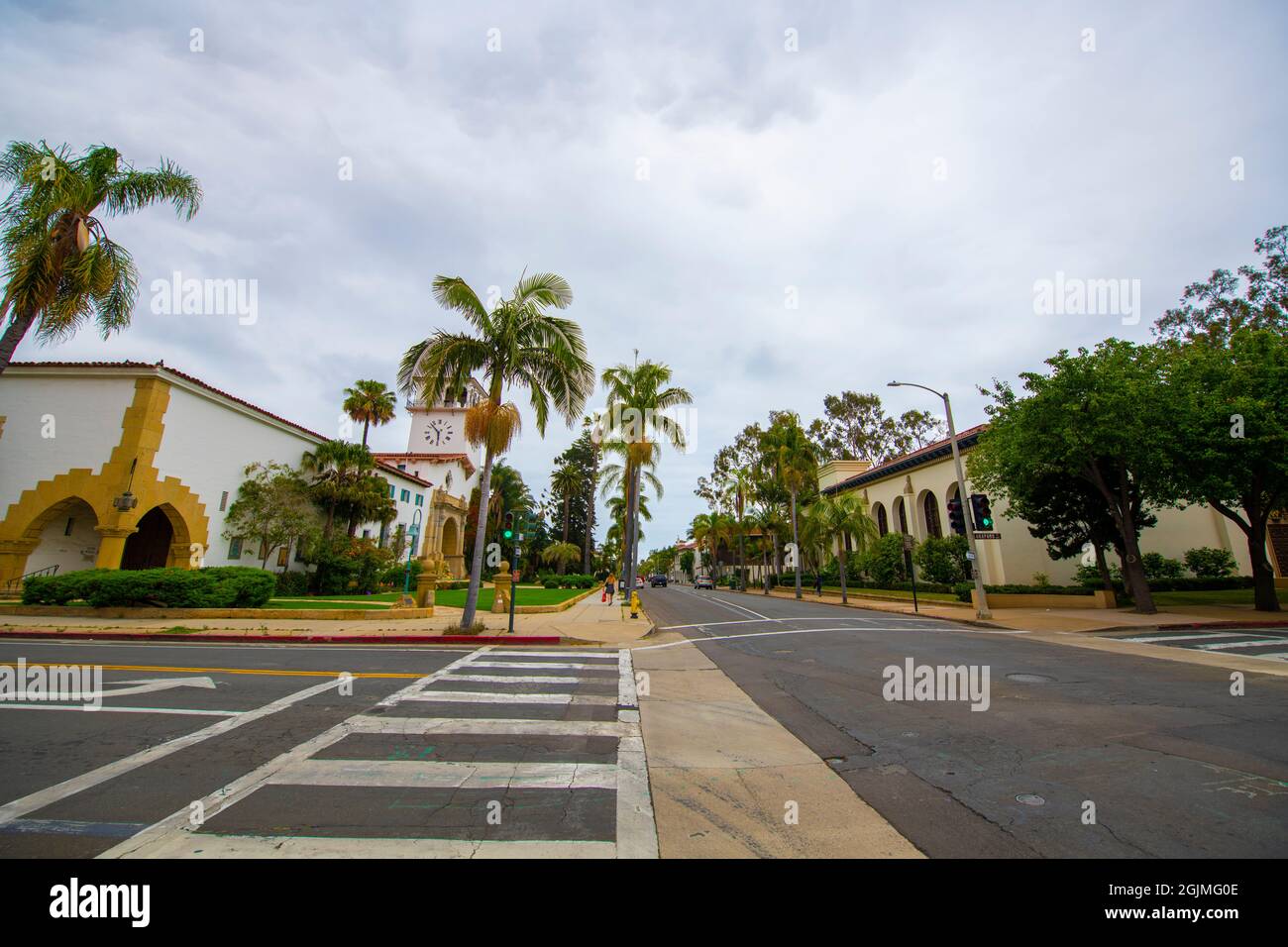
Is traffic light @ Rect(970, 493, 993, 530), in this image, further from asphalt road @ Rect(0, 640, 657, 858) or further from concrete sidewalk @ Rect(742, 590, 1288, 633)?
asphalt road @ Rect(0, 640, 657, 858)

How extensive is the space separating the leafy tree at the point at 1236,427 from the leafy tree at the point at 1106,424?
57cm

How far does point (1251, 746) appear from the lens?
16.9 feet

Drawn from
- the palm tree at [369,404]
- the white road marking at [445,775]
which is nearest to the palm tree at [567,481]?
the palm tree at [369,404]

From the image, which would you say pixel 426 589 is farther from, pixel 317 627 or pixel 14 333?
pixel 14 333

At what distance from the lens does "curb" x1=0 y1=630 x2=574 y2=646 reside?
12969 millimetres

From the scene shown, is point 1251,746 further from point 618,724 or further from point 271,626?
point 271,626

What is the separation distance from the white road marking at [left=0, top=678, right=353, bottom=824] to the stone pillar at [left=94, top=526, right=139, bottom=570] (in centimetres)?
1882

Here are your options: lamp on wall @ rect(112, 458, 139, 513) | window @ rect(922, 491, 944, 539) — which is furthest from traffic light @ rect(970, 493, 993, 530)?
lamp on wall @ rect(112, 458, 139, 513)

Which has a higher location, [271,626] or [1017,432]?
[1017,432]

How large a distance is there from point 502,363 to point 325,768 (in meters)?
12.2

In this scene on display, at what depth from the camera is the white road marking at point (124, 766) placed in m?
3.79

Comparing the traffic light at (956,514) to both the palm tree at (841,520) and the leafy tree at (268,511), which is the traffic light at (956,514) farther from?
the leafy tree at (268,511)

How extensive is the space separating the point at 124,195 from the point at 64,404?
411 inches
